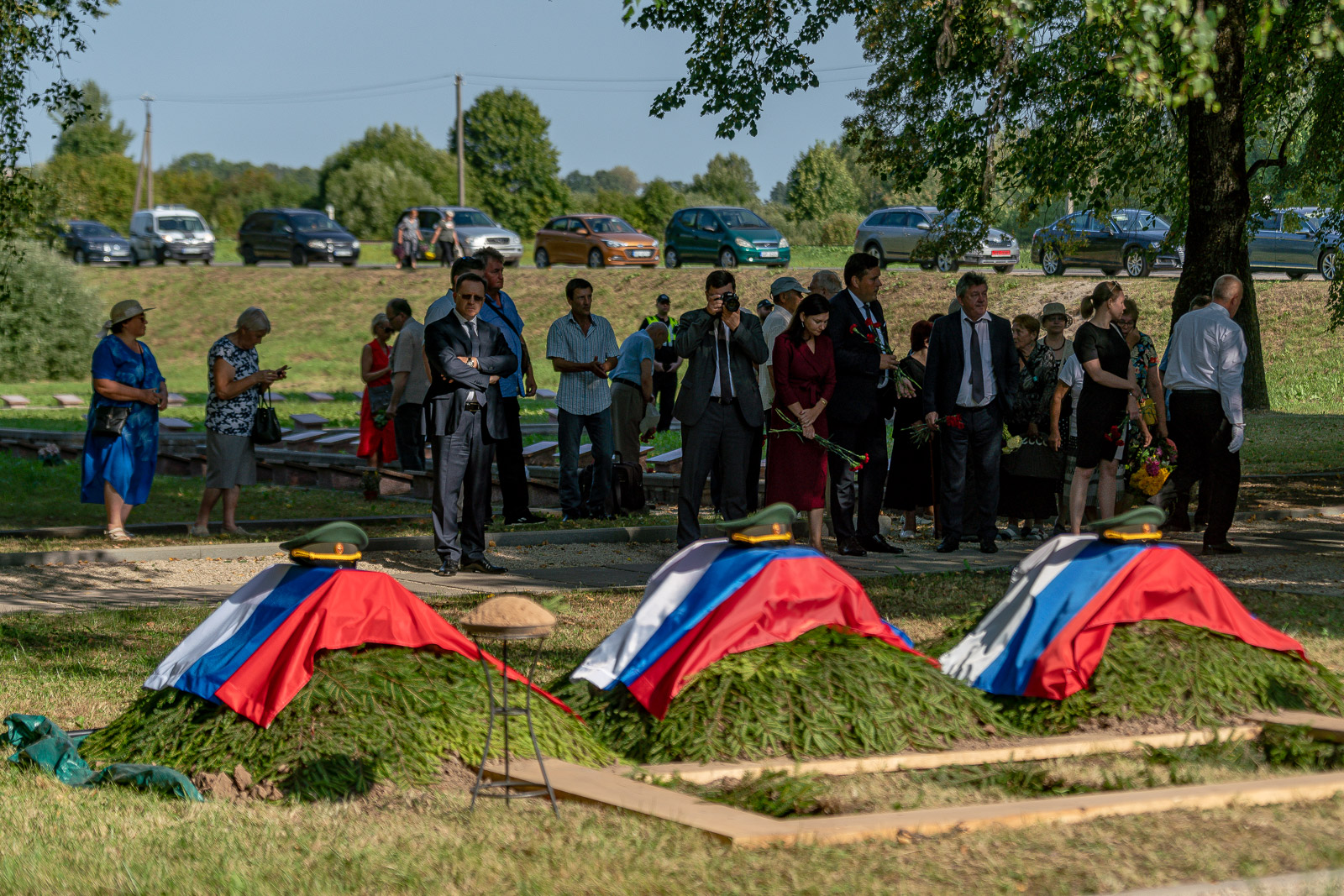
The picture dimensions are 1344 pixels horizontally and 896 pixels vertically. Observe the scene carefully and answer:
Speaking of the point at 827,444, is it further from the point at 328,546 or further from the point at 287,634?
the point at 287,634

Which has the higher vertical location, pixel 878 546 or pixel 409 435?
pixel 409 435

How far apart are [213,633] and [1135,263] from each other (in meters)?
26.5

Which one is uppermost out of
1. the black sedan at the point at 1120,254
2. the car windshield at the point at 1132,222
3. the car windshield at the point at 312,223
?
the car windshield at the point at 312,223

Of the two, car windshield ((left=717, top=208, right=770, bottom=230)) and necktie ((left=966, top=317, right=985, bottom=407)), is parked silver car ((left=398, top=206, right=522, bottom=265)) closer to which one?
car windshield ((left=717, top=208, right=770, bottom=230))

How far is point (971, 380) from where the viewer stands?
10367 mm

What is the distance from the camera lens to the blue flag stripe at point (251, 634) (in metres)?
5.28

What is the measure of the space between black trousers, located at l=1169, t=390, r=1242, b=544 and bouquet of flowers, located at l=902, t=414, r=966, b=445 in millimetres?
1525

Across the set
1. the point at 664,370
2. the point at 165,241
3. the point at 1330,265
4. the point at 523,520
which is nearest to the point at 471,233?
the point at 165,241

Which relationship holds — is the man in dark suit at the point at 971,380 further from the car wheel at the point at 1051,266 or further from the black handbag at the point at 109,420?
the car wheel at the point at 1051,266

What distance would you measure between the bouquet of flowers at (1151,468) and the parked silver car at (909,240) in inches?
809

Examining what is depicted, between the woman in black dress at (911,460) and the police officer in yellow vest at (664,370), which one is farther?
the police officer in yellow vest at (664,370)

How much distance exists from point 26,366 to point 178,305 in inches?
279

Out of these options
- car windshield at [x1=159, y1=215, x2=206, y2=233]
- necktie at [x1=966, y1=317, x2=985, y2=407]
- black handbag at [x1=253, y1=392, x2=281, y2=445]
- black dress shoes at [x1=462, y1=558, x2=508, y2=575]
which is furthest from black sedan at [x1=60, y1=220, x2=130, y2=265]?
necktie at [x1=966, y1=317, x2=985, y2=407]

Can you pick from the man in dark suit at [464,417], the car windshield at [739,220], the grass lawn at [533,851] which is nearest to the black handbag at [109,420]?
the man in dark suit at [464,417]
